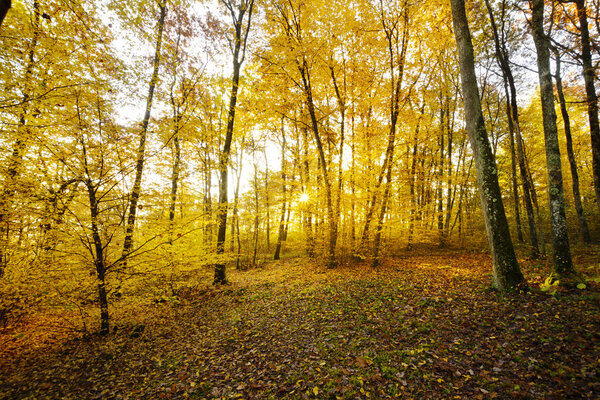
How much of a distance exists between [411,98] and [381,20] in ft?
11.7

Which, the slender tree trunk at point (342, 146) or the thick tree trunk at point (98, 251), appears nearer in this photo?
the thick tree trunk at point (98, 251)

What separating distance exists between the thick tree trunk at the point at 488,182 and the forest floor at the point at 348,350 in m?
0.52

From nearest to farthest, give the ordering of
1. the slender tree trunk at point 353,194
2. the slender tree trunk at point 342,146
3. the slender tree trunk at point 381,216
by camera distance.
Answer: the slender tree trunk at point 381,216 < the slender tree trunk at point 353,194 < the slender tree trunk at point 342,146

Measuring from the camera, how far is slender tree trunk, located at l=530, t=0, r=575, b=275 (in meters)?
5.24

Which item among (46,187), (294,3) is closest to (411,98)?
(294,3)

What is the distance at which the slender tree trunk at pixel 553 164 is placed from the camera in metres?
5.24

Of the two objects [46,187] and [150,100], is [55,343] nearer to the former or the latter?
[46,187]

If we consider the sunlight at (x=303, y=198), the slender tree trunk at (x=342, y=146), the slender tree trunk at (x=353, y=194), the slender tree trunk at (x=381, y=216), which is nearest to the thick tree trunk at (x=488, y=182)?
the slender tree trunk at (x=381, y=216)

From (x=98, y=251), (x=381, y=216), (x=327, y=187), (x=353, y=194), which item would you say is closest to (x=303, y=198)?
(x=327, y=187)

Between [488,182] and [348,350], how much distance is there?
492cm

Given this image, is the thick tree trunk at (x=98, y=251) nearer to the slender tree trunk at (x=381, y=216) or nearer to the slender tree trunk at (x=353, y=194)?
the slender tree trunk at (x=353, y=194)

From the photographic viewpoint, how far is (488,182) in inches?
203

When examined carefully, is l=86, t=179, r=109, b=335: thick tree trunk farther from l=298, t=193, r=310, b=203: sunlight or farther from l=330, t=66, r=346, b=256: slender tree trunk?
l=330, t=66, r=346, b=256: slender tree trunk

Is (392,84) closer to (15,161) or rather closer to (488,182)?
(488,182)
